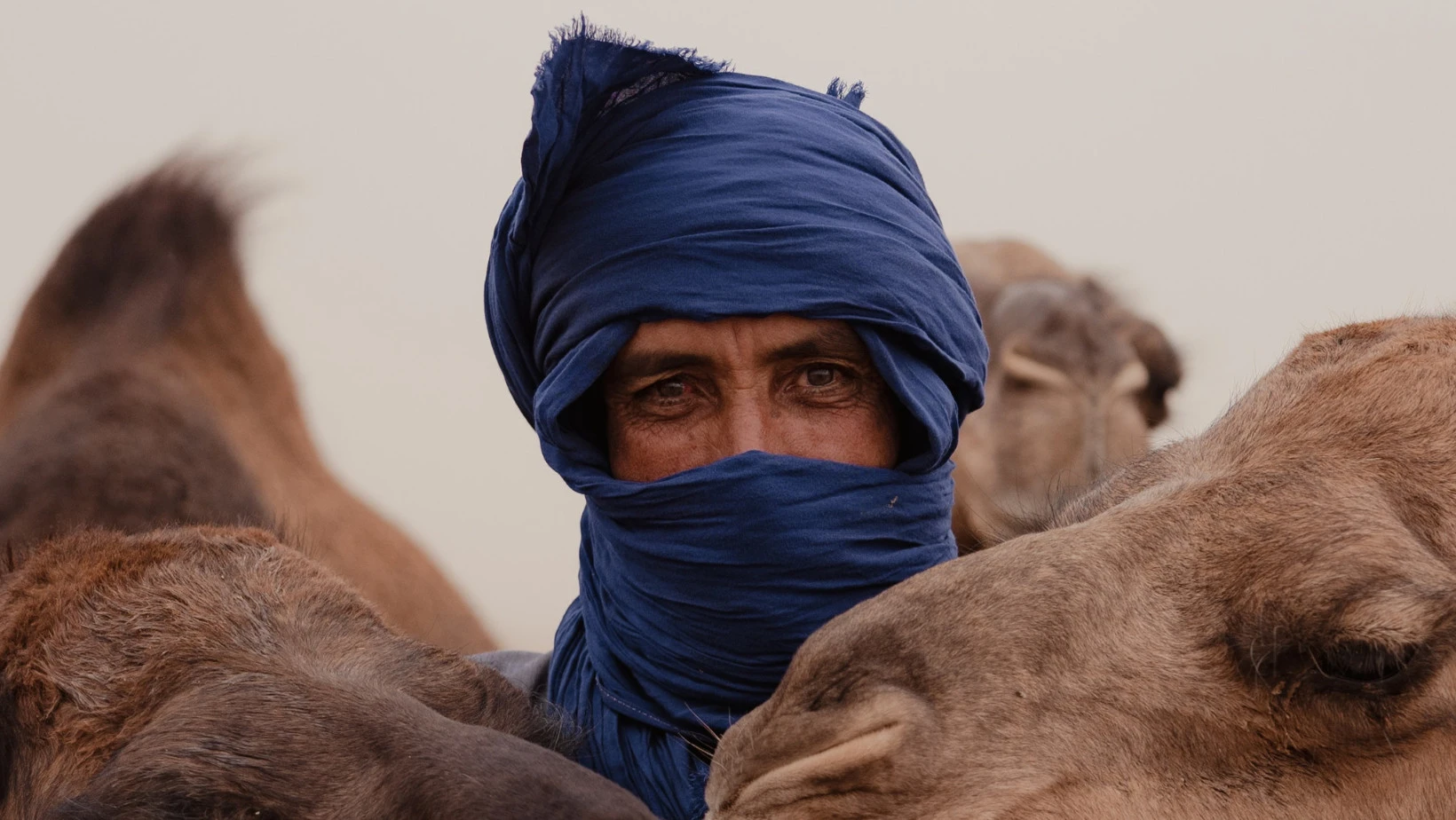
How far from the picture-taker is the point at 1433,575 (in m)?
1.67

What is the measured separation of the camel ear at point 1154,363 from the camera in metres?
7.87

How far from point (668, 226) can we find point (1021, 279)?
649 centimetres

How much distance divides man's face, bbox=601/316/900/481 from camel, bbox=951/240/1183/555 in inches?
180

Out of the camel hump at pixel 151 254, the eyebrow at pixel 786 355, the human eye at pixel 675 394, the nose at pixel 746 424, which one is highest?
the camel hump at pixel 151 254

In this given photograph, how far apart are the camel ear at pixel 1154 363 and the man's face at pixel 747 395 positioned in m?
5.57

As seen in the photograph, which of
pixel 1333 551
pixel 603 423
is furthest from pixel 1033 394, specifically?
pixel 1333 551

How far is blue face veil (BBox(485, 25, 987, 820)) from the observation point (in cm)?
237

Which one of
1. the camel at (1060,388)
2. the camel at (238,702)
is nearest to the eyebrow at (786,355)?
the camel at (238,702)

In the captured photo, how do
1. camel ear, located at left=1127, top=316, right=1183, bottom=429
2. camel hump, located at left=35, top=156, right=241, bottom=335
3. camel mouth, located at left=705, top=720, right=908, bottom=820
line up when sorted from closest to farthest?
camel mouth, located at left=705, top=720, right=908, bottom=820 < camel hump, located at left=35, top=156, right=241, bottom=335 < camel ear, located at left=1127, top=316, right=1183, bottom=429

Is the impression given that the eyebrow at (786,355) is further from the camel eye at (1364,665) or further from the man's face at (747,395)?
the camel eye at (1364,665)

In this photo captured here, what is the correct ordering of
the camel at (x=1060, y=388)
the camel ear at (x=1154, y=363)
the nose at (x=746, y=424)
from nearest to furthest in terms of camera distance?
the nose at (x=746, y=424) < the camel at (x=1060, y=388) < the camel ear at (x=1154, y=363)

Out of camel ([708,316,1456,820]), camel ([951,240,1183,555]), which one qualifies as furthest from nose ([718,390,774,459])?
camel ([951,240,1183,555])

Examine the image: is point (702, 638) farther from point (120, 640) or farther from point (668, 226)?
point (120, 640)

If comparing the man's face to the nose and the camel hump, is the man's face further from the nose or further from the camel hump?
the camel hump
